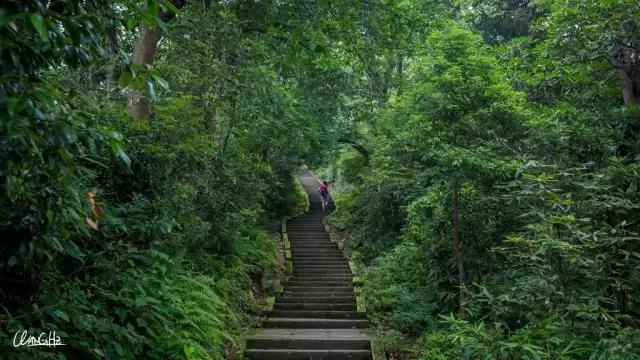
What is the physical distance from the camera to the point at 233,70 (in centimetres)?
777

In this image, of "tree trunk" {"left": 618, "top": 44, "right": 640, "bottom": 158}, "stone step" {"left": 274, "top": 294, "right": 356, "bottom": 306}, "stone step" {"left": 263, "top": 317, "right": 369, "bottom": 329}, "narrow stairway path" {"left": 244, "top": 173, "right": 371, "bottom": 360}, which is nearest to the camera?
"tree trunk" {"left": 618, "top": 44, "right": 640, "bottom": 158}

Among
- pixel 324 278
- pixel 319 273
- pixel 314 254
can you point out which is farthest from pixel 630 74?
pixel 314 254

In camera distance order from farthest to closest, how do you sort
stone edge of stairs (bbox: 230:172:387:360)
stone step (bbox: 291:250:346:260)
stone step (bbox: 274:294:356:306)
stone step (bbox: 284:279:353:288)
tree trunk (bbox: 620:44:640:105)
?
1. stone step (bbox: 291:250:346:260)
2. stone step (bbox: 284:279:353:288)
3. stone step (bbox: 274:294:356:306)
4. stone edge of stairs (bbox: 230:172:387:360)
5. tree trunk (bbox: 620:44:640:105)

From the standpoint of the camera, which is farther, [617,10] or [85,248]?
[617,10]

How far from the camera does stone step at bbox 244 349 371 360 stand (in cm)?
668

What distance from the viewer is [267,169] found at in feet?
34.9

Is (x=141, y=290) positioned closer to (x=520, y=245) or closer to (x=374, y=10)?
Result: (x=520, y=245)

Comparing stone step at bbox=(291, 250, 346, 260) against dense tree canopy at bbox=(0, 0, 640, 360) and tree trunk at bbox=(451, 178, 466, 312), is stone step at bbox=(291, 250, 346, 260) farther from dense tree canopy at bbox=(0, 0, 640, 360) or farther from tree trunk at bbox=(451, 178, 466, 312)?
tree trunk at bbox=(451, 178, 466, 312)

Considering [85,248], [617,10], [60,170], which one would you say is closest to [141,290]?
[85,248]

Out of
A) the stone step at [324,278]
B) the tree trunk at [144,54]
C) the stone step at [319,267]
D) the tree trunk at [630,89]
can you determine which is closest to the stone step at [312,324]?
the stone step at [324,278]

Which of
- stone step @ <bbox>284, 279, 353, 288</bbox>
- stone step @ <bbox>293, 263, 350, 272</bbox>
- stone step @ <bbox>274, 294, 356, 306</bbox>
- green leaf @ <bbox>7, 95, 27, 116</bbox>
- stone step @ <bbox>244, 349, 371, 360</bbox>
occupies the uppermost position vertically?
green leaf @ <bbox>7, 95, 27, 116</bbox>

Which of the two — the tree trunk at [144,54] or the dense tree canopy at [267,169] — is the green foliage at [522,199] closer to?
the dense tree canopy at [267,169]

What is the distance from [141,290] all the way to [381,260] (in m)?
8.24

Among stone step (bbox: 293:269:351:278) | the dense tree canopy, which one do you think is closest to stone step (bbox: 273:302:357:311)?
the dense tree canopy
